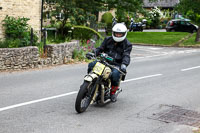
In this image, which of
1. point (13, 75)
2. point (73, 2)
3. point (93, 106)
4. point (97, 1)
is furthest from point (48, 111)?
point (97, 1)

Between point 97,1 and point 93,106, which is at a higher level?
point 97,1

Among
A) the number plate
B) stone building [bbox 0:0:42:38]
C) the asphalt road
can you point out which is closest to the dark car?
stone building [bbox 0:0:42:38]

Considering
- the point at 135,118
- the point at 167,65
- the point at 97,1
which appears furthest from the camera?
the point at 97,1

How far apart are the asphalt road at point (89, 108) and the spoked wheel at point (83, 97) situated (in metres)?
0.15

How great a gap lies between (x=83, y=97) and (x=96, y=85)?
1.25 ft

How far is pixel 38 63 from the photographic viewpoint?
46.6 feet

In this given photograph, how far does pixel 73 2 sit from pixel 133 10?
6.61m

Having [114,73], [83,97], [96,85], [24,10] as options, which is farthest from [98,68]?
[24,10]

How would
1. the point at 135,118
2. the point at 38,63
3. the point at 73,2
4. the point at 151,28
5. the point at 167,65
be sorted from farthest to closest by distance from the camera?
the point at 151,28 → the point at 73,2 → the point at 167,65 → the point at 38,63 → the point at 135,118

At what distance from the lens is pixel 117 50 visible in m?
8.09

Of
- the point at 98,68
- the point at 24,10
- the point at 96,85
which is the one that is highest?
the point at 24,10

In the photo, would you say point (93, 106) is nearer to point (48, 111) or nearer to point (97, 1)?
point (48, 111)

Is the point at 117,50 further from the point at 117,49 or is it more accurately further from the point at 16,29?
the point at 16,29

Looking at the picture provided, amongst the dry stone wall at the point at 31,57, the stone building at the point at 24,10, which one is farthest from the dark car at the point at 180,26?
the dry stone wall at the point at 31,57
